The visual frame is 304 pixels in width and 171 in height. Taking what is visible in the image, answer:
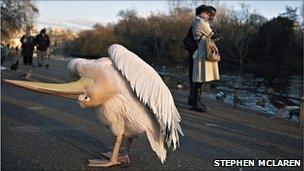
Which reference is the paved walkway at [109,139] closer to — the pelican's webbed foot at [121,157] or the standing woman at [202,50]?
the pelican's webbed foot at [121,157]

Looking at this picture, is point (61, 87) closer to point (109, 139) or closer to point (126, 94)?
point (126, 94)

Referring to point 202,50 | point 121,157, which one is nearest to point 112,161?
point 121,157

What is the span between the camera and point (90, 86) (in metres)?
4.84

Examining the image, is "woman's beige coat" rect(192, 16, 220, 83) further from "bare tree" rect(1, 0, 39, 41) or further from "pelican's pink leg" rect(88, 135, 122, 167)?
"bare tree" rect(1, 0, 39, 41)

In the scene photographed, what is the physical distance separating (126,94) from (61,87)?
2.33 feet

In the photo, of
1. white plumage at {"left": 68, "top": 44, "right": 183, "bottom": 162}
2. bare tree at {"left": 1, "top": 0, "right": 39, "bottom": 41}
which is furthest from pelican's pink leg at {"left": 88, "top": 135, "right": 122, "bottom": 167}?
bare tree at {"left": 1, "top": 0, "right": 39, "bottom": 41}

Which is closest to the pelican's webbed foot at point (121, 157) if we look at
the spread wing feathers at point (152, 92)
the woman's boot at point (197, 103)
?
the spread wing feathers at point (152, 92)

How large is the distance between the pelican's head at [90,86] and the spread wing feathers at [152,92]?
186 mm

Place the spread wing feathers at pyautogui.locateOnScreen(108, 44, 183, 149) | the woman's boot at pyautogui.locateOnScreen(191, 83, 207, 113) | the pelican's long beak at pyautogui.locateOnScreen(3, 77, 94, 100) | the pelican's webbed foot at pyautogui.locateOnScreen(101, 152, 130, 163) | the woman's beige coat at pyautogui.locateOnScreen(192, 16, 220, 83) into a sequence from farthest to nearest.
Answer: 1. the woman's boot at pyautogui.locateOnScreen(191, 83, 207, 113)
2. the woman's beige coat at pyautogui.locateOnScreen(192, 16, 220, 83)
3. the pelican's webbed foot at pyautogui.locateOnScreen(101, 152, 130, 163)
4. the pelican's long beak at pyautogui.locateOnScreen(3, 77, 94, 100)
5. the spread wing feathers at pyautogui.locateOnScreen(108, 44, 183, 149)

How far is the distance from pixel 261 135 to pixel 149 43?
6896cm

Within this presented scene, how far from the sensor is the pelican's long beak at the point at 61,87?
4.75 m

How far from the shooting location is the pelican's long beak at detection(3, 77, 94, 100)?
475cm

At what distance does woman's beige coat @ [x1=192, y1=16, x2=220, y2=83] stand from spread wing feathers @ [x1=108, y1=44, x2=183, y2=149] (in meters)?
4.92

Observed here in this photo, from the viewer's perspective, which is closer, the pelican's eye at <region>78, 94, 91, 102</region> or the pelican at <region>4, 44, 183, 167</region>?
the pelican at <region>4, 44, 183, 167</region>
